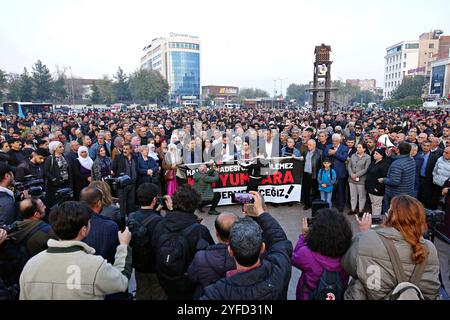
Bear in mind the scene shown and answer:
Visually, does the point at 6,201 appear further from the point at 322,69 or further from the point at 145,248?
the point at 322,69

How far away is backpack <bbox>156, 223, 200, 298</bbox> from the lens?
Result: 2.67m

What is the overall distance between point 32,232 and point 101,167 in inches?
153

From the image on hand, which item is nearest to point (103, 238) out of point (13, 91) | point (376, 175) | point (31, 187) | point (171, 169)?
point (31, 187)

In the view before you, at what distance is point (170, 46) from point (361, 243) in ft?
402

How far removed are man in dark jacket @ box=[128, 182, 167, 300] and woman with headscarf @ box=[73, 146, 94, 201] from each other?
3823 millimetres

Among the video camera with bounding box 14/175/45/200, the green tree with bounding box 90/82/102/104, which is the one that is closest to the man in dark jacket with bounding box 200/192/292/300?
the video camera with bounding box 14/175/45/200

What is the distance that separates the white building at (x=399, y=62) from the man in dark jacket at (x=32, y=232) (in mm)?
119405

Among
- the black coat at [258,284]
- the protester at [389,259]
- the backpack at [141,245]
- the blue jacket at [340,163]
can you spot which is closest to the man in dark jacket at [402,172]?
the blue jacket at [340,163]

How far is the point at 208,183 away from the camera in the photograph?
719 centimetres

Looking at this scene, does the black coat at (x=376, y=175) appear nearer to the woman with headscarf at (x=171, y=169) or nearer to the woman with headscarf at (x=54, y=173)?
the woman with headscarf at (x=171, y=169)

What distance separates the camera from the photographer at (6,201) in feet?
11.7

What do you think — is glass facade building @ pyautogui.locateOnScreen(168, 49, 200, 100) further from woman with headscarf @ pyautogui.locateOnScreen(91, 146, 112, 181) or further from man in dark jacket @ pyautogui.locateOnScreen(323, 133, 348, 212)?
man in dark jacket @ pyautogui.locateOnScreen(323, 133, 348, 212)
